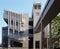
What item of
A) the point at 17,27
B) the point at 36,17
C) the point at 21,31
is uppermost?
the point at 36,17

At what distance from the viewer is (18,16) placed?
59.3 m

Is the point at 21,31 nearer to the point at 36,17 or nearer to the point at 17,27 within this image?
the point at 17,27

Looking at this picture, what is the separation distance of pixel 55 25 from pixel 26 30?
A: 62.4 feet

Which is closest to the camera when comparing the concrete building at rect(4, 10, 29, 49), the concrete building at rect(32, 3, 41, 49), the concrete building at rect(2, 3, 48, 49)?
the concrete building at rect(4, 10, 29, 49)

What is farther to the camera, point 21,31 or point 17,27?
point 21,31

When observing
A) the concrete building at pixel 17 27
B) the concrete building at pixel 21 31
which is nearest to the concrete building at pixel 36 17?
the concrete building at pixel 21 31

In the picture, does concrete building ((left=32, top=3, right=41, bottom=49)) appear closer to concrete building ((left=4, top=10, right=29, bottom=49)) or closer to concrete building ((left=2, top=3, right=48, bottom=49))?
concrete building ((left=2, top=3, right=48, bottom=49))

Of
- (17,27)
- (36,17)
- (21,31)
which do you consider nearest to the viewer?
(17,27)

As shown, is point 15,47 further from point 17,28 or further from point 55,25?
point 55,25

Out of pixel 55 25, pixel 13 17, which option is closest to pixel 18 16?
pixel 13 17

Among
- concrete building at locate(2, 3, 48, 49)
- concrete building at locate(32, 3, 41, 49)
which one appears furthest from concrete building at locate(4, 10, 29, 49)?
concrete building at locate(32, 3, 41, 49)

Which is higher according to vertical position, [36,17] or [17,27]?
[36,17]

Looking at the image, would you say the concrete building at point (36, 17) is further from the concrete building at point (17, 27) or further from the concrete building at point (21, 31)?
the concrete building at point (17, 27)

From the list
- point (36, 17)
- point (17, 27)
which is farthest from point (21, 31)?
point (36, 17)
